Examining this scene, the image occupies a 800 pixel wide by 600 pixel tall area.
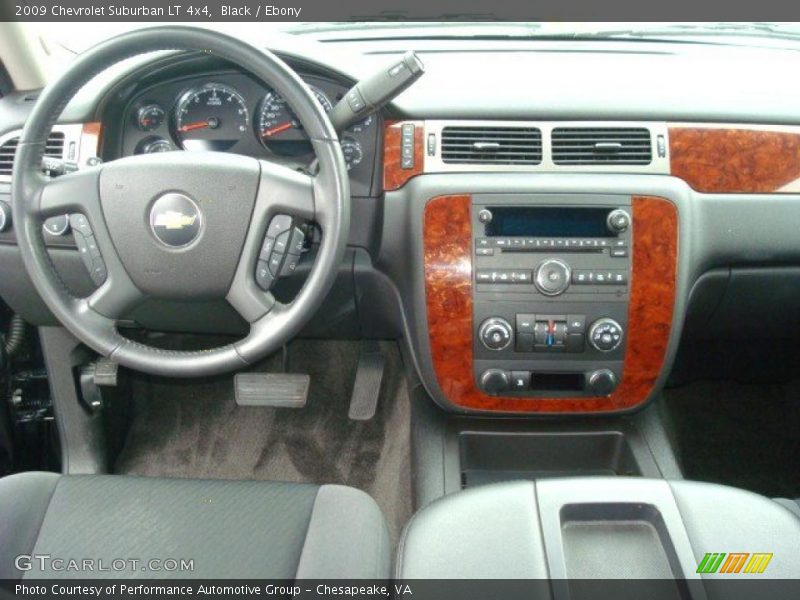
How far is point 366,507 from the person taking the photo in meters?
1.39

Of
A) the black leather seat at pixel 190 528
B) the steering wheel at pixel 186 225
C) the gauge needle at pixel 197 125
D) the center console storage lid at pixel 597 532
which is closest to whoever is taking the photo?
the center console storage lid at pixel 597 532

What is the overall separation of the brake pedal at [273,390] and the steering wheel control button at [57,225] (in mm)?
700

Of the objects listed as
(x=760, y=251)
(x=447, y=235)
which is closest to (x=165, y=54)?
(x=447, y=235)

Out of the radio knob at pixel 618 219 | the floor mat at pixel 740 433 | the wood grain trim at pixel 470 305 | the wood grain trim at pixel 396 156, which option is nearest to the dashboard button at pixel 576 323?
the wood grain trim at pixel 470 305

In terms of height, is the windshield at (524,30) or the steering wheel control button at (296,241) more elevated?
the windshield at (524,30)

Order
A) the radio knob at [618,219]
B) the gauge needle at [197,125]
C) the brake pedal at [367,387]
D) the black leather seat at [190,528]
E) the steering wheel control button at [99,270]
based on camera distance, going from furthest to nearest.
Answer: the brake pedal at [367,387], the gauge needle at [197,125], the radio knob at [618,219], the steering wheel control button at [99,270], the black leather seat at [190,528]

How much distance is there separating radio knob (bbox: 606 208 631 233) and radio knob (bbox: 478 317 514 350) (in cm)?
33

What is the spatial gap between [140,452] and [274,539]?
1.27 m

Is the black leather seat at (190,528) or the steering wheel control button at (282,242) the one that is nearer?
the black leather seat at (190,528)

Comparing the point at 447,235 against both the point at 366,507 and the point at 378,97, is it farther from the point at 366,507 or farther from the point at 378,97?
the point at 366,507

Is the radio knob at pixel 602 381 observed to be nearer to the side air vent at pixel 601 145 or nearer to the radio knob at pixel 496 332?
the radio knob at pixel 496 332

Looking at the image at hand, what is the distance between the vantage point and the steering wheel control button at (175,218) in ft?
4.93

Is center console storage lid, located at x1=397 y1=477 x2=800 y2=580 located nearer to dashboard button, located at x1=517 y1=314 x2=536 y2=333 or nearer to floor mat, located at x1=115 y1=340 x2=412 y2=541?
dashboard button, located at x1=517 y1=314 x2=536 y2=333

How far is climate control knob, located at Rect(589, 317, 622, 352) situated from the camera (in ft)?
6.03
